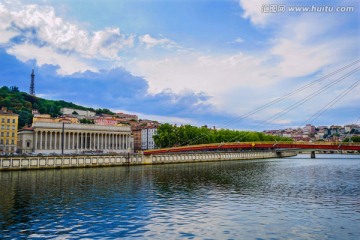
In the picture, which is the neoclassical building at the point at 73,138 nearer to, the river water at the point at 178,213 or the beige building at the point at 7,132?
the beige building at the point at 7,132

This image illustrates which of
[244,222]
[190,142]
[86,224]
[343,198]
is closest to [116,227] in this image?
[86,224]

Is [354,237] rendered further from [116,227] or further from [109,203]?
[109,203]

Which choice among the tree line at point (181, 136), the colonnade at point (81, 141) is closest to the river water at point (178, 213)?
the tree line at point (181, 136)

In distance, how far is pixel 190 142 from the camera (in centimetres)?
11925

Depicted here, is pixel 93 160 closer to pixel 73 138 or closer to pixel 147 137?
pixel 73 138

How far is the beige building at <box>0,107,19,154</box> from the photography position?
96438 mm

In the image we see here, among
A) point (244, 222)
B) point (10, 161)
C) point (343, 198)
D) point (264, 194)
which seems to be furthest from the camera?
point (10, 161)

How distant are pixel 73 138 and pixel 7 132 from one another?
90.7 ft

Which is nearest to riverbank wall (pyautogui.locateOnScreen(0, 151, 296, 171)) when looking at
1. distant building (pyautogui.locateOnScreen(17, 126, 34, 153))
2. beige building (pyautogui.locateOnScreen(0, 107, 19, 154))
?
beige building (pyautogui.locateOnScreen(0, 107, 19, 154))

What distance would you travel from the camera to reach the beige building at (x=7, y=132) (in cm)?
9644

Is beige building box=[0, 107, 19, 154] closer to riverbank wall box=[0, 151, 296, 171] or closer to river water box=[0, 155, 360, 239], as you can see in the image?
riverbank wall box=[0, 151, 296, 171]

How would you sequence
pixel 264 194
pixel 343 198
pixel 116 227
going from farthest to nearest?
pixel 264 194 < pixel 343 198 < pixel 116 227

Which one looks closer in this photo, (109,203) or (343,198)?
(109,203)

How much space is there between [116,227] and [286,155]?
496 ft
